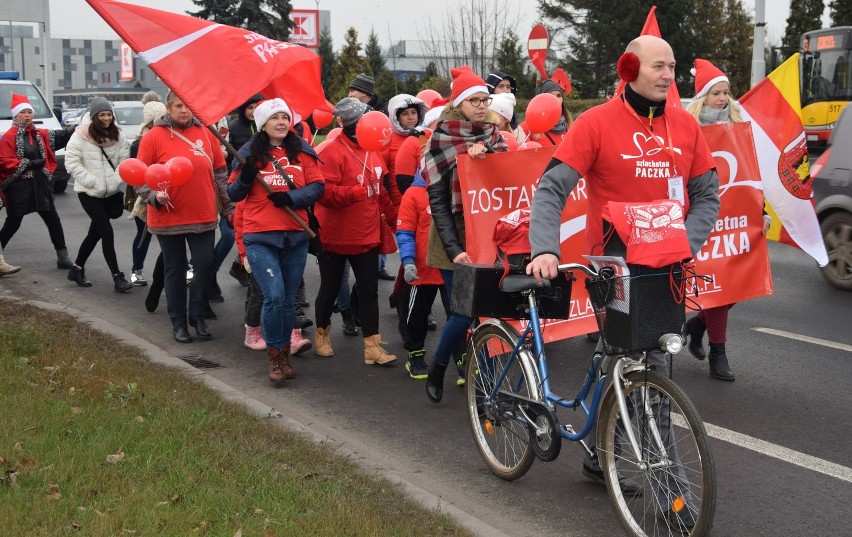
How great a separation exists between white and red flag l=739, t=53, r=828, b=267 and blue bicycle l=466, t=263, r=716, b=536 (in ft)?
12.9

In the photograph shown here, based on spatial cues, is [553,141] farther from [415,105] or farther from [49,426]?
[49,426]

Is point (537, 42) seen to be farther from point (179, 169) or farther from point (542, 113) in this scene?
point (179, 169)

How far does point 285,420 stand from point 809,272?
7.38m

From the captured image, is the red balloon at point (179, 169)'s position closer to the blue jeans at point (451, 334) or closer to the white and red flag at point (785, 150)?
the blue jeans at point (451, 334)

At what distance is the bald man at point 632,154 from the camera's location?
4.57 m

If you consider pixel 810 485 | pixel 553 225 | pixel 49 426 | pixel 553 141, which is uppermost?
pixel 553 141

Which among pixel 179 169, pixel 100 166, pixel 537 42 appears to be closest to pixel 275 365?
pixel 179 169

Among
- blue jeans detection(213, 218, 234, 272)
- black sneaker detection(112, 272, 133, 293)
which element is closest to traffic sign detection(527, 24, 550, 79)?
blue jeans detection(213, 218, 234, 272)

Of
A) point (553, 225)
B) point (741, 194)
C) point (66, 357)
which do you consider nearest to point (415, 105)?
point (741, 194)

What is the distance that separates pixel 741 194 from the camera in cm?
755

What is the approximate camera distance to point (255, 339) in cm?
841

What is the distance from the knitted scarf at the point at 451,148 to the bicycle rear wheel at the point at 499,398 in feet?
4.72

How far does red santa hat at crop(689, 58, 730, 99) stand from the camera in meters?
7.87

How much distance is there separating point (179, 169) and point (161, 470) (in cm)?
371
